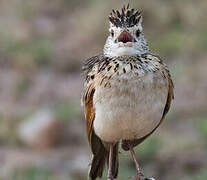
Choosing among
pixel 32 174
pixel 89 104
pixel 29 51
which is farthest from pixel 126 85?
pixel 29 51

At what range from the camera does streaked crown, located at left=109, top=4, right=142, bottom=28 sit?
6.32m

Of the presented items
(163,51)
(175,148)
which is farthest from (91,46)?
(175,148)

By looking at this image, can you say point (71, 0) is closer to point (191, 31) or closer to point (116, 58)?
point (191, 31)

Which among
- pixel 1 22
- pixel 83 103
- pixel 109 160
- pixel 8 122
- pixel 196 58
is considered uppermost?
pixel 1 22

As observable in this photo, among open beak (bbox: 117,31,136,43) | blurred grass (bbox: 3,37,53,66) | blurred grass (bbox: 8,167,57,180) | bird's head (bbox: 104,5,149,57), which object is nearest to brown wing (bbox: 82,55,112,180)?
bird's head (bbox: 104,5,149,57)

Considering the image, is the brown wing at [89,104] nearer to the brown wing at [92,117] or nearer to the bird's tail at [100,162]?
the brown wing at [92,117]

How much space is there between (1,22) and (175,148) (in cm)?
567

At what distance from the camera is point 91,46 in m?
14.6

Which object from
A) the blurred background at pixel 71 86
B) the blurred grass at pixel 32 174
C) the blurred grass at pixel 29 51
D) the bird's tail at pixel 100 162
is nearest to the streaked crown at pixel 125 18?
the bird's tail at pixel 100 162

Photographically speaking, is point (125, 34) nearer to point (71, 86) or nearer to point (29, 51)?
point (71, 86)

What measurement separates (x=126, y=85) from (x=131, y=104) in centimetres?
18

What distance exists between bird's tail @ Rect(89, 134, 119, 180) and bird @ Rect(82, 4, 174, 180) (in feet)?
1.20

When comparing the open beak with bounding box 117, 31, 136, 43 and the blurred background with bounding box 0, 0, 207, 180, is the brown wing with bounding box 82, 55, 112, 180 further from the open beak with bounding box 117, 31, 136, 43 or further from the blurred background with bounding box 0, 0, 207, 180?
the blurred background with bounding box 0, 0, 207, 180

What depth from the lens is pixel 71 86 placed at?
44.2 ft
